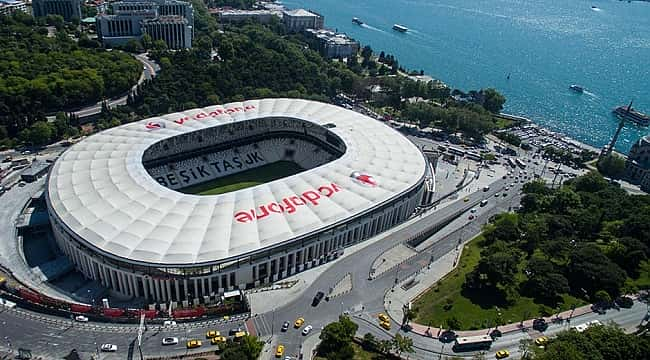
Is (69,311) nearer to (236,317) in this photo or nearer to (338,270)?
(236,317)

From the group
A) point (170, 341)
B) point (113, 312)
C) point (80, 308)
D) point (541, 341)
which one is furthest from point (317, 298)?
point (80, 308)

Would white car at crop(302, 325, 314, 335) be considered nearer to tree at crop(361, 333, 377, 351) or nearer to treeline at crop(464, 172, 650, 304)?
tree at crop(361, 333, 377, 351)

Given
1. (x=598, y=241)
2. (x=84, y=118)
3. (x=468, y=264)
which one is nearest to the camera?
(x=468, y=264)

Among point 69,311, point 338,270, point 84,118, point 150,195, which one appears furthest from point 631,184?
point 84,118

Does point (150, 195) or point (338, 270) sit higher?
point (150, 195)

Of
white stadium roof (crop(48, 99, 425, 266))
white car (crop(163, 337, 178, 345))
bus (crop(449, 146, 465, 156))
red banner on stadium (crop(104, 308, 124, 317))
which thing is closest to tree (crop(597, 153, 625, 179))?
bus (crop(449, 146, 465, 156))

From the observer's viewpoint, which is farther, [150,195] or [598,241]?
[598,241]
